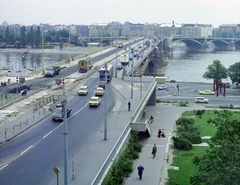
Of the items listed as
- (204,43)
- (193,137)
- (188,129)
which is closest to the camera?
(193,137)

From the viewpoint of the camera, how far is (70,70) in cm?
6053

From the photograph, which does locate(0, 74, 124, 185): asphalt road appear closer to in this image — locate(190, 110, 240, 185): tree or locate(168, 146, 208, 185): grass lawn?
locate(168, 146, 208, 185): grass lawn

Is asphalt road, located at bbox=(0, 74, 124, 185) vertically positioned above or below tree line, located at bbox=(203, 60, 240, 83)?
below

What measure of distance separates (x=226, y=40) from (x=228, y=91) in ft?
467

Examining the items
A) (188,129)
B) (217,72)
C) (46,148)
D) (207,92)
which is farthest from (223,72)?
(46,148)

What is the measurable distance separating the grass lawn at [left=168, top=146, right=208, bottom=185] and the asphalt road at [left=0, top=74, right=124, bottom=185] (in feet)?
17.0

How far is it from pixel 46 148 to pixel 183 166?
8.39 m

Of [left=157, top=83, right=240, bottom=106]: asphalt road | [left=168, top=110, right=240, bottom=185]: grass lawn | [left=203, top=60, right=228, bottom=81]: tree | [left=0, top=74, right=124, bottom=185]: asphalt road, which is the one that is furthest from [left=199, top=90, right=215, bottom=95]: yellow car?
[left=0, top=74, right=124, bottom=185]: asphalt road

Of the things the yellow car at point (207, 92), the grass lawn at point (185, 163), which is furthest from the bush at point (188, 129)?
the yellow car at point (207, 92)

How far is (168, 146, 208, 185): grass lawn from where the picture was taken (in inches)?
754

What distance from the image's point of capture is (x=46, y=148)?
2086 cm

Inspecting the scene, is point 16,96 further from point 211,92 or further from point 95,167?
point 211,92

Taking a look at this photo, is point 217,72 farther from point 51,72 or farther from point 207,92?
point 51,72

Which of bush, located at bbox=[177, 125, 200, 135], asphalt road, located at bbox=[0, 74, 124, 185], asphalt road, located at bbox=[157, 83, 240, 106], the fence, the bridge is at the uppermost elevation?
the bridge
